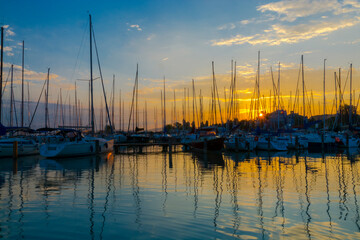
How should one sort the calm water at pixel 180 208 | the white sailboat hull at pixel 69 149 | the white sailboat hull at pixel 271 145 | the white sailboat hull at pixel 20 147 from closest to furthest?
1. the calm water at pixel 180 208
2. the white sailboat hull at pixel 20 147
3. the white sailboat hull at pixel 69 149
4. the white sailboat hull at pixel 271 145

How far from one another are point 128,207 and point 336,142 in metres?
46.9

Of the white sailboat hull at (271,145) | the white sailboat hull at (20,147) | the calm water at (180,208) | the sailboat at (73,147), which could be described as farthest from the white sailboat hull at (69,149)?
the white sailboat hull at (271,145)

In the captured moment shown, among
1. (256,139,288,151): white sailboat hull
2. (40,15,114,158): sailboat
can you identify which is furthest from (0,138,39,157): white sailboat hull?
(256,139,288,151): white sailboat hull

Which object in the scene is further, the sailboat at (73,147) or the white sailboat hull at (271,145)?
the white sailboat hull at (271,145)

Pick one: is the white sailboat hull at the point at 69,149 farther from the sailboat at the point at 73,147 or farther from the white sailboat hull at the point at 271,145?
the white sailboat hull at the point at 271,145

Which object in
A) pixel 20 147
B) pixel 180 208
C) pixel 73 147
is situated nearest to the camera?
pixel 180 208

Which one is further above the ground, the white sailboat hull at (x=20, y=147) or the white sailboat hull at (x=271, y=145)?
the white sailboat hull at (x=20, y=147)

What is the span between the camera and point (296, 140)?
46000mm

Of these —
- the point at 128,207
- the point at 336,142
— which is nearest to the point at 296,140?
the point at 336,142

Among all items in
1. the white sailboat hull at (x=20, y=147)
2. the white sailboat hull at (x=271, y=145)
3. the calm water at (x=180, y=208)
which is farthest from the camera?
the white sailboat hull at (x=271, y=145)

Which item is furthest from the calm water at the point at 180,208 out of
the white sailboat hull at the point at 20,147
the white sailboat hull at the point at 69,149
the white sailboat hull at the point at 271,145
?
the white sailboat hull at the point at 271,145

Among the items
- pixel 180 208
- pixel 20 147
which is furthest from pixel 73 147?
pixel 180 208

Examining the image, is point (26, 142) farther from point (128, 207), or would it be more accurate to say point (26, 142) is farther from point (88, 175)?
point (128, 207)

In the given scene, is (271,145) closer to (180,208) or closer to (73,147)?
(73,147)
